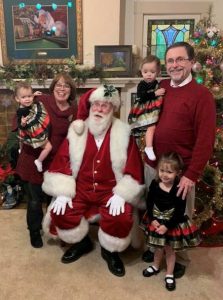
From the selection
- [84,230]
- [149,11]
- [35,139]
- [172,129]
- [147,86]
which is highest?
[149,11]

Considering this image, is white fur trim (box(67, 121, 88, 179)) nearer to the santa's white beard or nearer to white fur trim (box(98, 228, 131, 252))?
the santa's white beard

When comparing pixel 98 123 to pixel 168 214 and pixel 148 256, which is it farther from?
pixel 148 256

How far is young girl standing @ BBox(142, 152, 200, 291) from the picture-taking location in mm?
1664

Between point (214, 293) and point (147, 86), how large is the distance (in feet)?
4.27

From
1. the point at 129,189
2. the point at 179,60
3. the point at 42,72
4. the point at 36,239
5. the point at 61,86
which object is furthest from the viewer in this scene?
the point at 42,72

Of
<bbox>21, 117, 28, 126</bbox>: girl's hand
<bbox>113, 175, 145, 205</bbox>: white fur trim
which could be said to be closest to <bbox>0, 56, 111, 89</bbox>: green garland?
<bbox>21, 117, 28, 126</bbox>: girl's hand

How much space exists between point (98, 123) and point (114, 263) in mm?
914

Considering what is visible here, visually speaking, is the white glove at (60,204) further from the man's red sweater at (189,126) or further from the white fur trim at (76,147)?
the man's red sweater at (189,126)

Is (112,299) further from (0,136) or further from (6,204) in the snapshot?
(0,136)

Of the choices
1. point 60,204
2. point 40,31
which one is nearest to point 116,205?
point 60,204

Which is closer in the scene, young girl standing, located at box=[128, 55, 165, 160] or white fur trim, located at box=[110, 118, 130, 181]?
young girl standing, located at box=[128, 55, 165, 160]

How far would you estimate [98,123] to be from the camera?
6.22 ft

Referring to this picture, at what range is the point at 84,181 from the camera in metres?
1.97

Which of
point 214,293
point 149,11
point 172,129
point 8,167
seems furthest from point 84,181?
point 149,11
